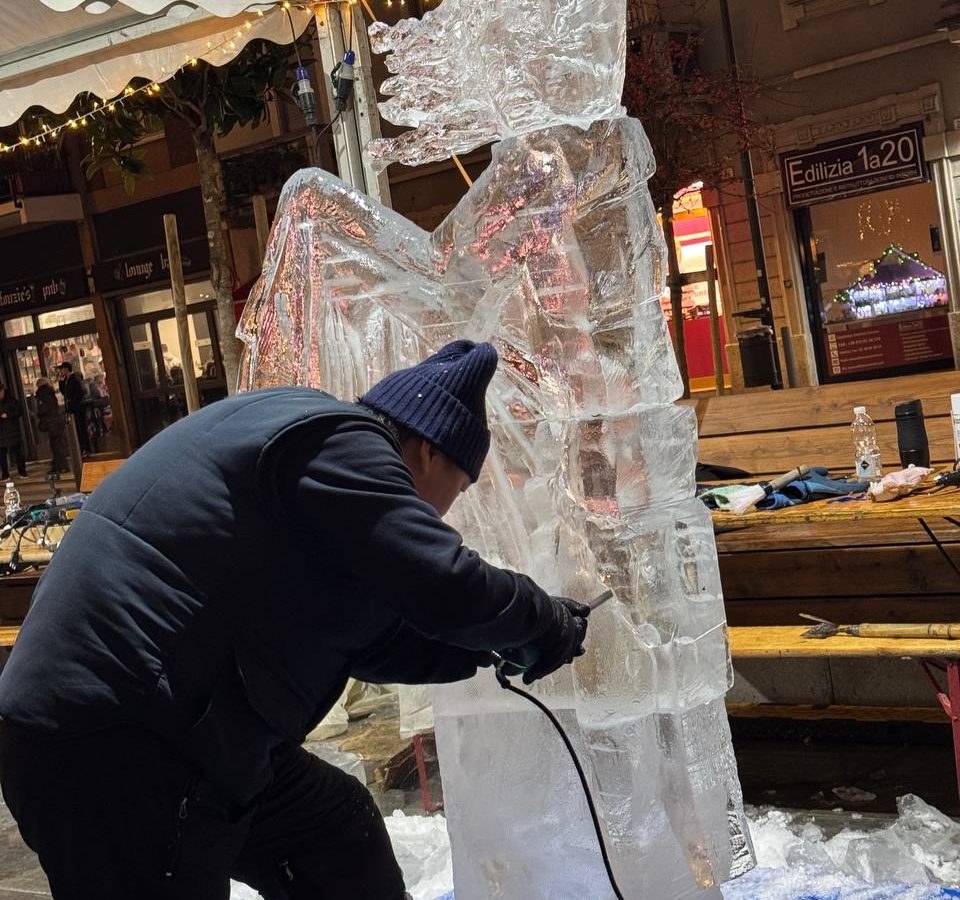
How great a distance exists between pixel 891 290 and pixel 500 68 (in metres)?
13.1

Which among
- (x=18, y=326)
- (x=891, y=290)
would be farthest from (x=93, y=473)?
(x=18, y=326)

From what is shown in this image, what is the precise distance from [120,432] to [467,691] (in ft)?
62.1

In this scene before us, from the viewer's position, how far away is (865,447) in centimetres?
474

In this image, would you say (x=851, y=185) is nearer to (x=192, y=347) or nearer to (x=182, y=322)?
(x=182, y=322)

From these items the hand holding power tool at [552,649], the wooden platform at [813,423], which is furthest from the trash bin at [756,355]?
the hand holding power tool at [552,649]

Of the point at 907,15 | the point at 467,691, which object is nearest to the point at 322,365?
the point at 467,691

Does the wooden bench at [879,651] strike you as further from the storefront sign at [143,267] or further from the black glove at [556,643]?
the storefront sign at [143,267]

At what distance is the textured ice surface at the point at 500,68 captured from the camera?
119 inches

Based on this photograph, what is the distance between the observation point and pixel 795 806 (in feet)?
14.5

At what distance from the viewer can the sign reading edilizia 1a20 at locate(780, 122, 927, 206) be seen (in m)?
14.4

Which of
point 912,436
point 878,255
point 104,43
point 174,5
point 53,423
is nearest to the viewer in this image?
point 912,436

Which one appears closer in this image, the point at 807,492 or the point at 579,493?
the point at 579,493

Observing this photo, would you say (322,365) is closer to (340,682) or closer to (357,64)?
(340,682)

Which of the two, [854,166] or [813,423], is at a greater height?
[854,166]
